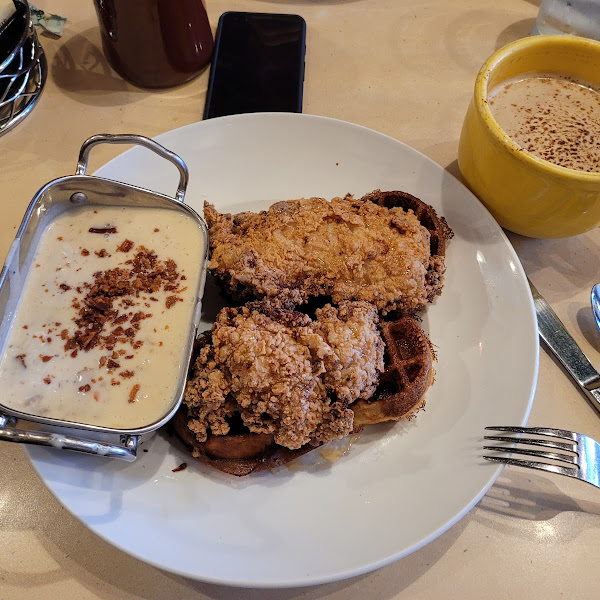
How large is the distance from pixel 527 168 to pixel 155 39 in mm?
1522

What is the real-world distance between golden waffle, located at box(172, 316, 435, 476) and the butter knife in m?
0.53

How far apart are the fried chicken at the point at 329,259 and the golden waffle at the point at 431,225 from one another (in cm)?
1

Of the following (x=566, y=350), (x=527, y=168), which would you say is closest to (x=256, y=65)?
(x=527, y=168)

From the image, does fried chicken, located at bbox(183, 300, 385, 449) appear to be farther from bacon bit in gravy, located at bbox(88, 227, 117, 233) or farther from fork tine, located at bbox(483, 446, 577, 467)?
bacon bit in gravy, located at bbox(88, 227, 117, 233)

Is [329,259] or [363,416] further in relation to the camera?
[329,259]

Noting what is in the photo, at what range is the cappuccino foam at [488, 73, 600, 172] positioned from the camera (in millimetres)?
1764

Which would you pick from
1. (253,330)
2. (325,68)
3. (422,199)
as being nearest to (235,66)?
(325,68)

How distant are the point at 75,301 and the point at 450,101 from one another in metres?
1.84

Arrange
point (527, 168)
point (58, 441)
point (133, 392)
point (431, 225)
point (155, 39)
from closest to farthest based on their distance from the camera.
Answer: point (58, 441)
point (133, 392)
point (527, 168)
point (431, 225)
point (155, 39)

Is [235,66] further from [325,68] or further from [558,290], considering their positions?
[558,290]

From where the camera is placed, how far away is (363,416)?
4.99 feet

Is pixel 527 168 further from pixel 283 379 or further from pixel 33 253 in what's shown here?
pixel 33 253

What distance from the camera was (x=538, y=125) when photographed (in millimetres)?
1836

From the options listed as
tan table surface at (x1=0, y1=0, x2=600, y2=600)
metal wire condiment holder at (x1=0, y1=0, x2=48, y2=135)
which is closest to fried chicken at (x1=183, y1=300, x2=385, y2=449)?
tan table surface at (x1=0, y1=0, x2=600, y2=600)
